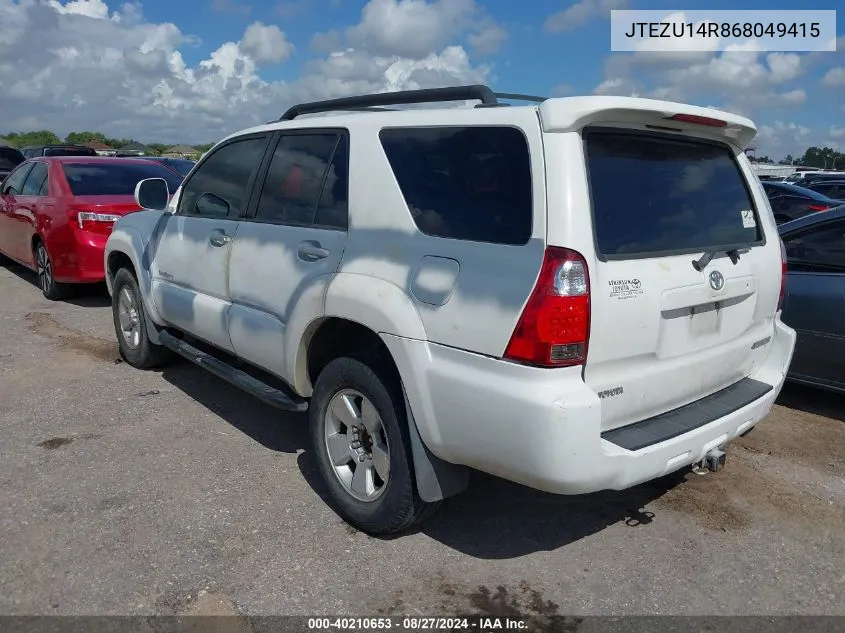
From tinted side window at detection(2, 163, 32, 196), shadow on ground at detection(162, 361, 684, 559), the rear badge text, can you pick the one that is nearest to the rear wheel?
tinted side window at detection(2, 163, 32, 196)

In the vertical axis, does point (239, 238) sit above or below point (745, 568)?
above

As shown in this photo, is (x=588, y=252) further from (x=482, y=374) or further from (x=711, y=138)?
(x=711, y=138)

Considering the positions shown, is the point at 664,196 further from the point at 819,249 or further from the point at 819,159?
the point at 819,159

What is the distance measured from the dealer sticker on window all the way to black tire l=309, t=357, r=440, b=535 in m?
1.86

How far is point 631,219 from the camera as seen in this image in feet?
9.38

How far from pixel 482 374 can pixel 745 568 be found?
1.58 metres

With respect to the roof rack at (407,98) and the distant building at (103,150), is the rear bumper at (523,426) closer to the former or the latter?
the roof rack at (407,98)

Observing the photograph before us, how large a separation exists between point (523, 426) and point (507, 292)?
0.49m

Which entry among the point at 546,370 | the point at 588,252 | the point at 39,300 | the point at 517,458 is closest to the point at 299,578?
the point at 517,458

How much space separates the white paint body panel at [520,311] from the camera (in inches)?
103

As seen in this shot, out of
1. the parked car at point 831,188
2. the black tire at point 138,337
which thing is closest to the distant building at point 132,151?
the parked car at point 831,188

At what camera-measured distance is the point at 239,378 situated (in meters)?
4.17

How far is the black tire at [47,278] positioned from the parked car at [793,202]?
10.4m

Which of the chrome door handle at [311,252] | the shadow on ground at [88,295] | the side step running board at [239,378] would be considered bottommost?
the shadow on ground at [88,295]
